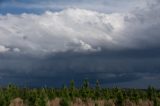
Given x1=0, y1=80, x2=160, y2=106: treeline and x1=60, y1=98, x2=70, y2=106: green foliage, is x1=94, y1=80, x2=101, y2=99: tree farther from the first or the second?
x1=60, y1=98, x2=70, y2=106: green foliage

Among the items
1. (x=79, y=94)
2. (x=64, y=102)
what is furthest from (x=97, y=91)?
(x=64, y=102)

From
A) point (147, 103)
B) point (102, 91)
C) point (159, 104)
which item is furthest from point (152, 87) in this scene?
point (159, 104)

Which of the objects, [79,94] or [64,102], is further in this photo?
[79,94]

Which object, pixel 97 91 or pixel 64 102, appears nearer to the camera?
pixel 64 102

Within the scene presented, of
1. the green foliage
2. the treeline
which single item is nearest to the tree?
the treeline

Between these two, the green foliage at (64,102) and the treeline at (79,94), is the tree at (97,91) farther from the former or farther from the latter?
the green foliage at (64,102)

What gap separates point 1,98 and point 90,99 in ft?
60.6

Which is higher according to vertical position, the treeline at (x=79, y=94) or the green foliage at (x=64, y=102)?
the treeline at (x=79, y=94)

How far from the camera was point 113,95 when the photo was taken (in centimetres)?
8531

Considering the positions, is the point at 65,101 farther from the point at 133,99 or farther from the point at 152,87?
the point at 152,87

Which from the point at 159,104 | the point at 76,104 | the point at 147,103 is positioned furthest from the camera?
the point at 147,103

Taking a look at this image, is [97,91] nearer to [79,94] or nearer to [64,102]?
[79,94]

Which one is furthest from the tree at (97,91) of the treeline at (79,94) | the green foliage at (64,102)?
the green foliage at (64,102)

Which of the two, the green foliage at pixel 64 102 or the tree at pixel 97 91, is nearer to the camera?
the green foliage at pixel 64 102
